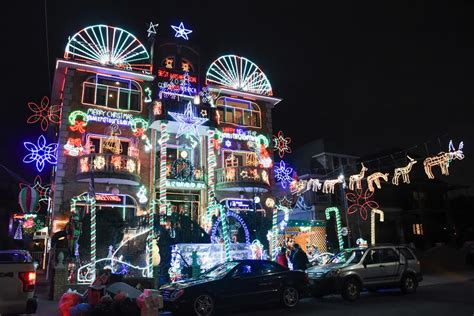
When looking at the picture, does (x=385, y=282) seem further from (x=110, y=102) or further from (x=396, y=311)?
(x=110, y=102)

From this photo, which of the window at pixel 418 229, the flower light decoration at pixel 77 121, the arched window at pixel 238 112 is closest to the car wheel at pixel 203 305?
the flower light decoration at pixel 77 121

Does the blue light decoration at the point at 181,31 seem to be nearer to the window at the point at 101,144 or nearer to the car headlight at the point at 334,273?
the window at the point at 101,144

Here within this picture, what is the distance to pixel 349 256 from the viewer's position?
12719mm

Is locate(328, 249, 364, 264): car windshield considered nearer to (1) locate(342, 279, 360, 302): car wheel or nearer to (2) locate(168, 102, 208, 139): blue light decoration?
(1) locate(342, 279, 360, 302): car wheel

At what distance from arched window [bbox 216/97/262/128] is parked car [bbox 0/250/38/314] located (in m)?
15.2

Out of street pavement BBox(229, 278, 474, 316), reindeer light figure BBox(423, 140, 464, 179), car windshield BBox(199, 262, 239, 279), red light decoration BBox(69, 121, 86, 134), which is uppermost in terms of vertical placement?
red light decoration BBox(69, 121, 86, 134)

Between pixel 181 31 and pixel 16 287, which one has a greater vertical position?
pixel 181 31

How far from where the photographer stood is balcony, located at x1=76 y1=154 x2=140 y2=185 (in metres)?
17.2

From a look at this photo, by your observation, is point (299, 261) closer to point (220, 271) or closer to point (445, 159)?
point (220, 271)

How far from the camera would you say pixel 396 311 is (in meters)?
9.27

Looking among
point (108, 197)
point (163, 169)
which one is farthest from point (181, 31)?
point (108, 197)

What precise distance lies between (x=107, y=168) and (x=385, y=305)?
41.9 ft

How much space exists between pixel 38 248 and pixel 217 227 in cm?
1665

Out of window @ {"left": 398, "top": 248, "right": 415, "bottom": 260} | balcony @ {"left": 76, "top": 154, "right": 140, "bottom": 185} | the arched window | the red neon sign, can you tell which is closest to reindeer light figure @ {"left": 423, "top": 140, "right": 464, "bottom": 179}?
window @ {"left": 398, "top": 248, "right": 415, "bottom": 260}
